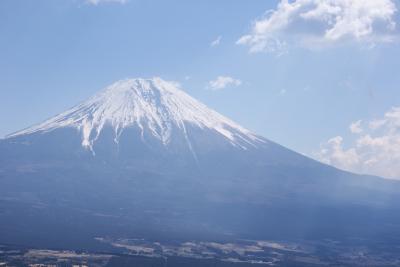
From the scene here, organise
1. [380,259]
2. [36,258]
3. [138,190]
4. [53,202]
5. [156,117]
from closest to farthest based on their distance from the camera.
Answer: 1. [36,258]
2. [380,259]
3. [53,202]
4. [138,190]
5. [156,117]

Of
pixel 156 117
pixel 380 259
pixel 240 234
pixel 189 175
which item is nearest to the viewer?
pixel 380 259

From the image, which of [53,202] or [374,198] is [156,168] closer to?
[53,202]

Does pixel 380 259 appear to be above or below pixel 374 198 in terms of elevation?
below

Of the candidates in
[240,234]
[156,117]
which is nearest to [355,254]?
[240,234]

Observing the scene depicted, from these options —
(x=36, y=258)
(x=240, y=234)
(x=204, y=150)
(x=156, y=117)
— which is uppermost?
(x=156, y=117)

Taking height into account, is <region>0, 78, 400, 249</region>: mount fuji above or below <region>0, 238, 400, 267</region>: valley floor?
above

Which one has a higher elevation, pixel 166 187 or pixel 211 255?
pixel 166 187

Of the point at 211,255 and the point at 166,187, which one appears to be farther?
the point at 166,187

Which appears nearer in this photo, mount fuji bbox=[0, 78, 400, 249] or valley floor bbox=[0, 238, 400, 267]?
valley floor bbox=[0, 238, 400, 267]
